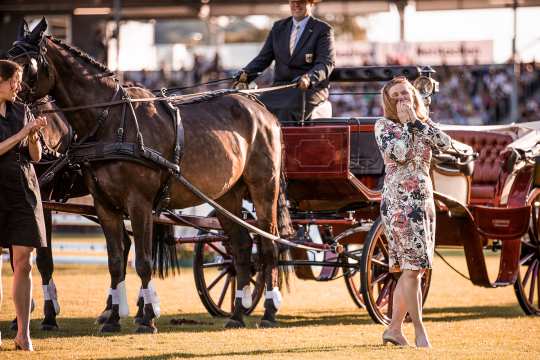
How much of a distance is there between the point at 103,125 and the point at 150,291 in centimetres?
132

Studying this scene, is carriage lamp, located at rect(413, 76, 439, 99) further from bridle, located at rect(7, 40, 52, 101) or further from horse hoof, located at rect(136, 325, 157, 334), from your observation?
bridle, located at rect(7, 40, 52, 101)

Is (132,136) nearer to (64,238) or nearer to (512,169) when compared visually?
(512,169)

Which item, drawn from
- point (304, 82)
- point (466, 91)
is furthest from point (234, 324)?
point (466, 91)

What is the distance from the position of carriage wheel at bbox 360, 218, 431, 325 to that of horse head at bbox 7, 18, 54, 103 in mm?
2895

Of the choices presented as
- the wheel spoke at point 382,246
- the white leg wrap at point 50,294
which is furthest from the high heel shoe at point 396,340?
the white leg wrap at point 50,294

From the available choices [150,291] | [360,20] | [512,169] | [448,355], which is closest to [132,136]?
[150,291]

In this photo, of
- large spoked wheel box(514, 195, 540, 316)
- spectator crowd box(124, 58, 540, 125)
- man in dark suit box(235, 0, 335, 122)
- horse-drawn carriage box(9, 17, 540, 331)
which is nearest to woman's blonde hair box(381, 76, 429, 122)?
horse-drawn carriage box(9, 17, 540, 331)

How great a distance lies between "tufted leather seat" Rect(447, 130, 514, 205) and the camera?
11.0m

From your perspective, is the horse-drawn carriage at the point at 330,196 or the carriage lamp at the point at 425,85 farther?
the carriage lamp at the point at 425,85

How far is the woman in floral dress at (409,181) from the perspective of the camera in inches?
287

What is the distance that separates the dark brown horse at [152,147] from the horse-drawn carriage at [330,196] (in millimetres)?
14

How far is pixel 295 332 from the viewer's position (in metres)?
8.88

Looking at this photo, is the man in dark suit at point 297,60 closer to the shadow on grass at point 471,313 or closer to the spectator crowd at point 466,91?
the shadow on grass at point 471,313

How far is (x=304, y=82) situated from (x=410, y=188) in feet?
8.20
